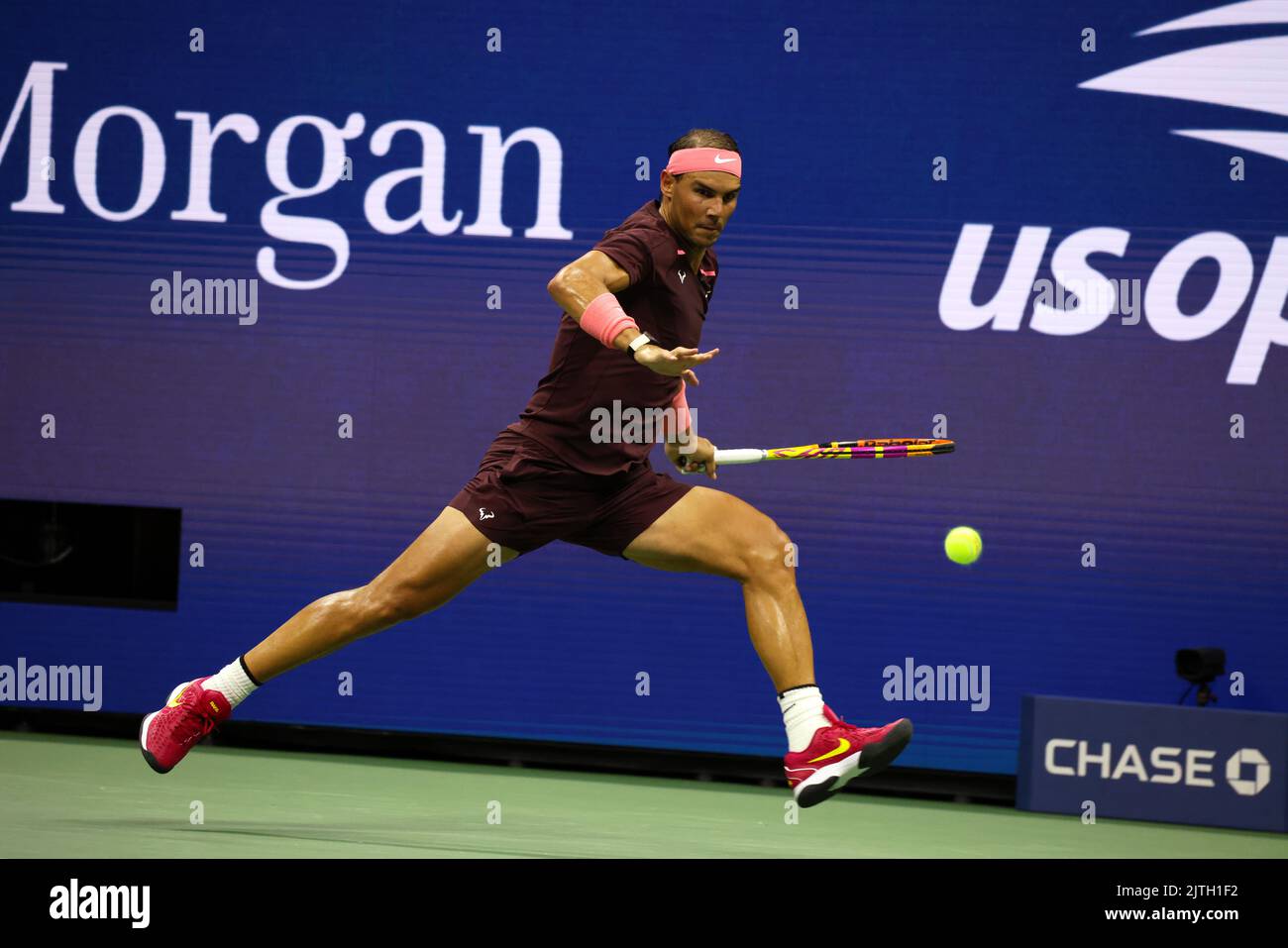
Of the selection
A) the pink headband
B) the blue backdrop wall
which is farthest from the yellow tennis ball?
the pink headband

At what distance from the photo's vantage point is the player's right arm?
15.2 feet

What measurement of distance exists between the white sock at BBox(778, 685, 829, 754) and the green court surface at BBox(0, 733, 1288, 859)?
2.06 feet

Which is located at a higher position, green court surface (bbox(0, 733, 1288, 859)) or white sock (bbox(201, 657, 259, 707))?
white sock (bbox(201, 657, 259, 707))

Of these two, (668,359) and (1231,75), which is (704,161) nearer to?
(668,359)


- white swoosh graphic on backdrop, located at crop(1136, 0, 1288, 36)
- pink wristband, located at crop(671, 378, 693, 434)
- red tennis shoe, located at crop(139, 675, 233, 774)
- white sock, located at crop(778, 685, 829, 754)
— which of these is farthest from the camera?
white swoosh graphic on backdrop, located at crop(1136, 0, 1288, 36)

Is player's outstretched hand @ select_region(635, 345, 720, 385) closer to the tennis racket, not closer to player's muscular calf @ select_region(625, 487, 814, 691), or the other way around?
player's muscular calf @ select_region(625, 487, 814, 691)

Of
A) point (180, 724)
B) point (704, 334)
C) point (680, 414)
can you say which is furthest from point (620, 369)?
point (704, 334)

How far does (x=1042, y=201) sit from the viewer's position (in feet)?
23.3

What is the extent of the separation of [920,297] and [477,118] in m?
1.94

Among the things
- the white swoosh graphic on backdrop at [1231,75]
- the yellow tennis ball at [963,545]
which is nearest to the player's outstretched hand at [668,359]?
the yellow tennis ball at [963,545]

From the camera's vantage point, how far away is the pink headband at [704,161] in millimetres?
5156

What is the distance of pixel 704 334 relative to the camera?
724 cm

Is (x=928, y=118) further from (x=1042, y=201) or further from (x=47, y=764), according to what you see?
(x=47, y=764)

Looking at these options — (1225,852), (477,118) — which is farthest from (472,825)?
(477,118)
